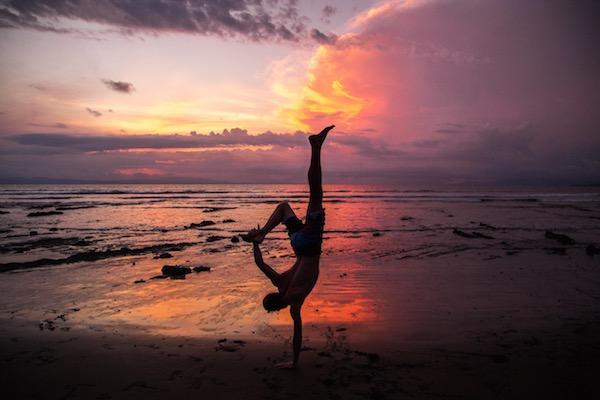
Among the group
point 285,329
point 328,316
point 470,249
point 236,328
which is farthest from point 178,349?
point 470,249

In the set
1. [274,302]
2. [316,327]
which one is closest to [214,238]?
[316,327]

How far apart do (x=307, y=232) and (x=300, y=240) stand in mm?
168

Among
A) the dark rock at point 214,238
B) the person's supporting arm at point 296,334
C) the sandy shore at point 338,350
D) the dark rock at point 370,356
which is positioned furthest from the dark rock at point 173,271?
the dark rock at point 214,238

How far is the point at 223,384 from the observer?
5797 mm

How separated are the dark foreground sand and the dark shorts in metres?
1.83

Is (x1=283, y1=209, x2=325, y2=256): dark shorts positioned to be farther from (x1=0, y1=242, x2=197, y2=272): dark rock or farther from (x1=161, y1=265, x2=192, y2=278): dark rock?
(x1=0, y1=242, x2=197, y2=272): dark rock

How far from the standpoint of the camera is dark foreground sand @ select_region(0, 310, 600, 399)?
5.57 metres

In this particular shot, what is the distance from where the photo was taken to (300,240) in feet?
20.1

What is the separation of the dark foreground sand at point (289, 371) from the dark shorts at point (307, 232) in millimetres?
1825

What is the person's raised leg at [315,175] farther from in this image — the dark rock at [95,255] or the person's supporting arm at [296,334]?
the dark rock at [95,255]

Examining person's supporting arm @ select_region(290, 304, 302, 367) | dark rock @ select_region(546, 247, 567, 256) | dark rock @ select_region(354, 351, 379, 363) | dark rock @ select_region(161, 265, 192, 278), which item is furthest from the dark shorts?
dark rock @ select_region(546, 247, 567, 256)

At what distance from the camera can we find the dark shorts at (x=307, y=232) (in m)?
5.96

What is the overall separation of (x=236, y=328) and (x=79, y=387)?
303 cm

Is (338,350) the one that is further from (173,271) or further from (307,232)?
(173,271)
